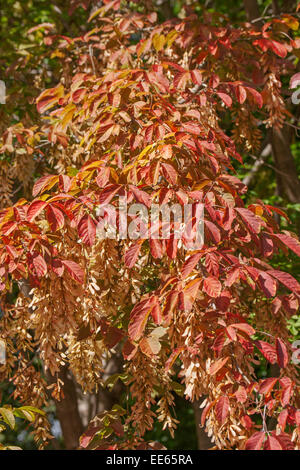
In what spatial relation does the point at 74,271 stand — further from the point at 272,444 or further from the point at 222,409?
the point at 272,444

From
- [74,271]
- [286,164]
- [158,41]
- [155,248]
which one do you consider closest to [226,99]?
[158,41]

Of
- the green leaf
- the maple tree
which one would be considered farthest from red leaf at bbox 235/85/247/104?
the green leaf

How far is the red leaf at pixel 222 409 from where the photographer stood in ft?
4.95

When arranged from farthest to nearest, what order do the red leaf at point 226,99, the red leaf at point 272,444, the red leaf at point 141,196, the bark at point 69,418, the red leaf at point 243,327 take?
the bark at point 69,418 → the red leaf at point 226,99 → the red leaf at point 141,196 → the red leaf at point 243,327 → the red leaf at point 272,444

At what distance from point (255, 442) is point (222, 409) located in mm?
170

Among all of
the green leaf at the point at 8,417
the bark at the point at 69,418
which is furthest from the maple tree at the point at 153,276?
the bark at the point at 69,418

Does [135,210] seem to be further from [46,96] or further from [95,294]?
[46,96]

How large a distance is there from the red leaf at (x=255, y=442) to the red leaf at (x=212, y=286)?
15.6 inches

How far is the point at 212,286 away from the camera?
155cm

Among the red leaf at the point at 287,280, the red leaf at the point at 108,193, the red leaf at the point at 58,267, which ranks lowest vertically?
the red leaf at the point at 287,280

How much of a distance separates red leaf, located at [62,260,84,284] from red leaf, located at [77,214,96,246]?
8cm

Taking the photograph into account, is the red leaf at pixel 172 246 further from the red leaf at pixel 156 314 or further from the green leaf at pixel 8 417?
the green leaf at pixel 8 417

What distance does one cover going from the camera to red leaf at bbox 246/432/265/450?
53.7 inches
